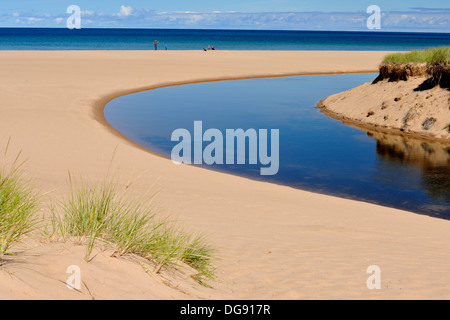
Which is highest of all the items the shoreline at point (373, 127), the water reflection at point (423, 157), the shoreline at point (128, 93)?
the shoreline at point (128, 93)

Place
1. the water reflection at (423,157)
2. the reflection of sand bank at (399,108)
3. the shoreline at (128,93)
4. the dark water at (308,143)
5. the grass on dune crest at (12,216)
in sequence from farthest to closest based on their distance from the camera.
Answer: the reflection of sand bank at (399,108)
the shoreline at (128,93)
the water reflection at (423,157)
the dark water at (308,143)
the grass on dune crest at (12,216)

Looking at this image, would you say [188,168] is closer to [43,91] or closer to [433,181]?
[433,181]

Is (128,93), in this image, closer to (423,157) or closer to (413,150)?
(413,150)

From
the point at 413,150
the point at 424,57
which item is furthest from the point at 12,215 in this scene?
the point at 424,57

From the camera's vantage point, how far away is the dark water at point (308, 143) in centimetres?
1230

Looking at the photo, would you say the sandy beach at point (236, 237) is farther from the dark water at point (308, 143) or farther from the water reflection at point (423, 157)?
the water reflection at point (423, 157)

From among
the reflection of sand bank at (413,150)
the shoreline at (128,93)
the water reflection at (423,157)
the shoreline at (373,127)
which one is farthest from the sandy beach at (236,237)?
the shoreline at (373,127)

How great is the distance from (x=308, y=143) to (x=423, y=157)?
146 inches

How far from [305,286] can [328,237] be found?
2306mm

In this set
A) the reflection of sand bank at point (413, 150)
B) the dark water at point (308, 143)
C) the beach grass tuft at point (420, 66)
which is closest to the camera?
the dark water at point (308, 143)

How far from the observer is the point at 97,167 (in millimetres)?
12305

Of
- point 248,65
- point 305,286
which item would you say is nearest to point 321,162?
point 305,286

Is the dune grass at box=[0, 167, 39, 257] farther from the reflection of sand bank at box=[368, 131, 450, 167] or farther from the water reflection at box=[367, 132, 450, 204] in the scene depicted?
the reflection of sand bank at box=[368, 131, 450, 167]

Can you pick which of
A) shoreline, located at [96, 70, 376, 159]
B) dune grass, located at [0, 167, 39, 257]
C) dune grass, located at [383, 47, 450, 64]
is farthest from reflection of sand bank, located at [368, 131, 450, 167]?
dune grass, located at [0, 167, 39, 257]
